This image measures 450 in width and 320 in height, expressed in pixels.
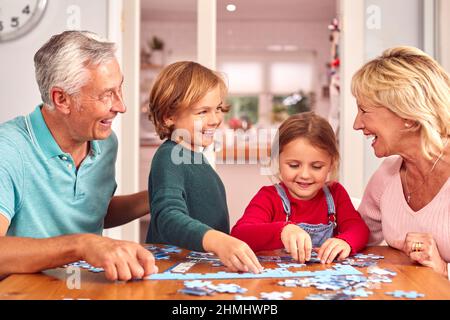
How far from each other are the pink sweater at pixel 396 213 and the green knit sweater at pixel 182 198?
1.57 feet

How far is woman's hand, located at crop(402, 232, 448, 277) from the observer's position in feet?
4.67

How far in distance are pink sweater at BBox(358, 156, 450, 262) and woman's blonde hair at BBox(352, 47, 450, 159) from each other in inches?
5.9

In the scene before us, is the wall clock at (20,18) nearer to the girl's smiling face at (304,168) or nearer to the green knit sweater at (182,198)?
the green knit sweater at (182,198)

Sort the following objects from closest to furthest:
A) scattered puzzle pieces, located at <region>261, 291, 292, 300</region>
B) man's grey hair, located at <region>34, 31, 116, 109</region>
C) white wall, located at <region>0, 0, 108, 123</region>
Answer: scattered puzzle pieces, located at <region>261, 291, 292, 300</region>, man's grey hair, located at <region>34, 31, 116, 109</region>, white wall, located at <region>0, 0, 108, 123</region>

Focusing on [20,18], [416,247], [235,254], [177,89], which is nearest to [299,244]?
[235,254]

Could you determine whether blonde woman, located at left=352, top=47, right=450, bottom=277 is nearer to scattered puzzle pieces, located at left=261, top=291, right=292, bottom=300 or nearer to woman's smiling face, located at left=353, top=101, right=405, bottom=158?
woman's smiling face, located at left=353, top=101, right=405, bottom=158

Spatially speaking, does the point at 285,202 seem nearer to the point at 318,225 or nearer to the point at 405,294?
the point at 318,225

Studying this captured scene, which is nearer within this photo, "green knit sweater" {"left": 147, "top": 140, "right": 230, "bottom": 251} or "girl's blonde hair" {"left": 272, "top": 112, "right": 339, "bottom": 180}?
"green knit sweater" {"left": 147, "top": 140, "right": 230, "bottom": 251}

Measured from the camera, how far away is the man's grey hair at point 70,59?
1.74 meters

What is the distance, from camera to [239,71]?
9.12 meters

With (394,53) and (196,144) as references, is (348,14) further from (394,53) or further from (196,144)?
Result: (196,144)

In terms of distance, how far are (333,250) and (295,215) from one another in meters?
0.43

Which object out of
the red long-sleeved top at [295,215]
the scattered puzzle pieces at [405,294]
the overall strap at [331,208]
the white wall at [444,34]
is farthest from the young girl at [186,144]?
the white wall at [444,34]

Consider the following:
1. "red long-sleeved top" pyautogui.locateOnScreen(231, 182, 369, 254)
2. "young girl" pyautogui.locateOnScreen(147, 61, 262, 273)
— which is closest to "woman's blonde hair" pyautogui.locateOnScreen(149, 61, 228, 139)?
"young girl" pyautogui.locateOnScreen(147, 61, 262, 273)
